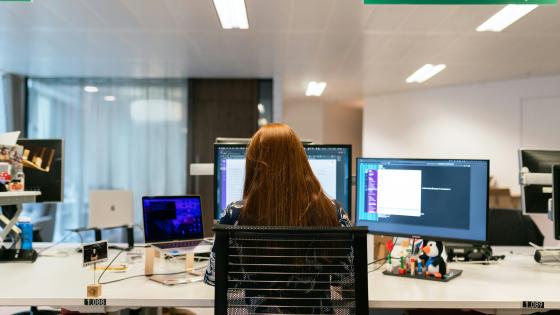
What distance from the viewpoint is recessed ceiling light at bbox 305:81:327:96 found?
22.6 feet

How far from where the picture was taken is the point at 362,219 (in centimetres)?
202

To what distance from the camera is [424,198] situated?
190cm

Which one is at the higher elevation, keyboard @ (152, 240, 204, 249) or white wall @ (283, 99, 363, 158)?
white wall @ (283, 99, 363, 158)

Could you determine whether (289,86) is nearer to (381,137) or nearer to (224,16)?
(381,137)

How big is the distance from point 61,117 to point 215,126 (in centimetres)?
242

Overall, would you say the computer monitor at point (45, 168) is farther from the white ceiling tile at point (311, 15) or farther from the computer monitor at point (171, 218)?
the white ceiling tile at point (311, 15)

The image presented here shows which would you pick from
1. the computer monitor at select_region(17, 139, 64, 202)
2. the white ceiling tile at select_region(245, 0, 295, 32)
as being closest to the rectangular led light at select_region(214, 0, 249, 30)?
the white ceiling tile at select_region(245, 0, 295, 32)

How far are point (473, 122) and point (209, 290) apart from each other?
6288 mm

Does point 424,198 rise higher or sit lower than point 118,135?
lower

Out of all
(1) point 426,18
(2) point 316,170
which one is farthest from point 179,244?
(1) point 426,18

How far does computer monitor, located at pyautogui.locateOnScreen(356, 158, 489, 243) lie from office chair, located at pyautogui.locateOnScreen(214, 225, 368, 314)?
2.47ft

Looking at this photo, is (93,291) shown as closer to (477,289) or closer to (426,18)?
(477,289)

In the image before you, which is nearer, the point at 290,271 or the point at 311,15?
the point at 290,271

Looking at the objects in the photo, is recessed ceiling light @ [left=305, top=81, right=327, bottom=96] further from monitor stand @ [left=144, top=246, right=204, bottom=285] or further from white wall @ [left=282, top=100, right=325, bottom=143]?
monitor stand @ [left=144, top=246, right=204, bottom=285]
